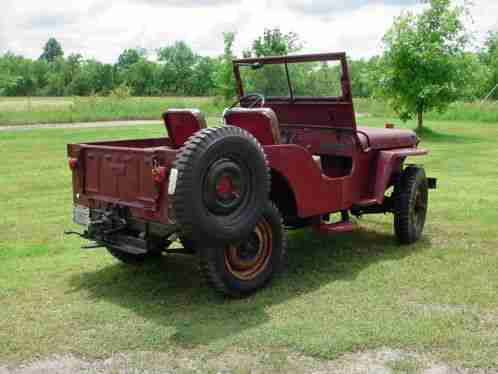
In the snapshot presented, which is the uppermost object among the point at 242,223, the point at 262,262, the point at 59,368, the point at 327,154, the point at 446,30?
the point at 446,30

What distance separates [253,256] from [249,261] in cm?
6

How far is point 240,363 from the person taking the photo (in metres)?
3.83

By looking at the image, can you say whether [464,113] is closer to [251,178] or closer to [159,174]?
[251,178]

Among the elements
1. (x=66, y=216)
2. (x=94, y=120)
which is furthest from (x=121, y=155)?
(x=94, y=120)

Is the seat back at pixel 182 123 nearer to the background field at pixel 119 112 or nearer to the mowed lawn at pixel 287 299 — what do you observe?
the mowed lawn at pixel 287 299

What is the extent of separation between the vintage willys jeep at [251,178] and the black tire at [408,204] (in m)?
0.01

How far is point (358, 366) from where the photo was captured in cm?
379

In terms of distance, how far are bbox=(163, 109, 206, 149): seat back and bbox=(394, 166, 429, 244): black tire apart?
2389 millimetres

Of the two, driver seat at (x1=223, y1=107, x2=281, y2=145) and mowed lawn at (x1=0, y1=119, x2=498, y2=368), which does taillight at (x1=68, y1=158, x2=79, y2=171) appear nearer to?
mowed lawn at (x1=0, y1=119, x2=498, y2=368)

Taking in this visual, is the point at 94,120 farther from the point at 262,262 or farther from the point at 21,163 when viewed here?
the point at 262,262

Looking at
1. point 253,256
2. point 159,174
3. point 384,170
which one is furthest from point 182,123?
point 384,170

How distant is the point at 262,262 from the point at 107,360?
65.5 inches

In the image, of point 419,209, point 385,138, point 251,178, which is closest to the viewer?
point 251,178

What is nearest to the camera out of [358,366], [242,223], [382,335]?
[358,366]
